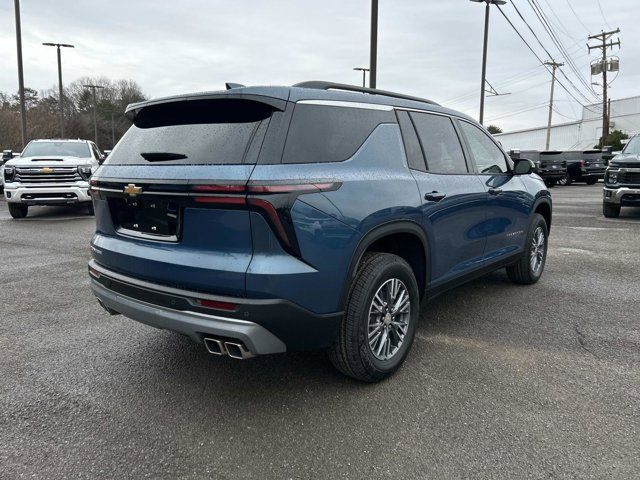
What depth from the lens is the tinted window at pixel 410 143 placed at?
11.5 ft

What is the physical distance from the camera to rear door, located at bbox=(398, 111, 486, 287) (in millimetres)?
3586

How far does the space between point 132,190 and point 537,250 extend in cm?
450

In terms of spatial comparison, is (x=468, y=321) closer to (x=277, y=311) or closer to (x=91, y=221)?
(x=277, y=311)

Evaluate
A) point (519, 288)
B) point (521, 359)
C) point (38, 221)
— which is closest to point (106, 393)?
point (521, 359)

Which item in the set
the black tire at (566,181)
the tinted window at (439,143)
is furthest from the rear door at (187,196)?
the black tire at (566,181)

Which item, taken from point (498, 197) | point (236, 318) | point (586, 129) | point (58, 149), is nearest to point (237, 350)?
point (236, 318)

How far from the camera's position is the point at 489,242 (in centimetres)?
453

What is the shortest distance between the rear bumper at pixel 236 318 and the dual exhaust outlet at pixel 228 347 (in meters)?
0.04

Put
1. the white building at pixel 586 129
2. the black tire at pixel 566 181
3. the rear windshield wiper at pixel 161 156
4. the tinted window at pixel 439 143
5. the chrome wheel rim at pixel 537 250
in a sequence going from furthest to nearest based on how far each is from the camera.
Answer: the white building at pixel 586 129 < the black tire at pixel 566 181 < the chrome wheel rim at pixel 537 250 < the tinted window at pixel 439 143 < the rear windshield wiper at pixel 161 156

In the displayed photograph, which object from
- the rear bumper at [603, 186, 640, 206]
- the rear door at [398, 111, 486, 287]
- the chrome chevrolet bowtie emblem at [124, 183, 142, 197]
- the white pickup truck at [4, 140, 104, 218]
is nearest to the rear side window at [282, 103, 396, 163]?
the rear door at [398, 111, 486, 287]

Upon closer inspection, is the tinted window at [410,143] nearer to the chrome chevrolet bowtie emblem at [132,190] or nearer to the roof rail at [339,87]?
the roof rail at [339,87]

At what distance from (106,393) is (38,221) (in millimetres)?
9579

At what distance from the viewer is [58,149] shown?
12.5 m

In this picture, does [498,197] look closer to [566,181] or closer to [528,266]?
[528,266]
